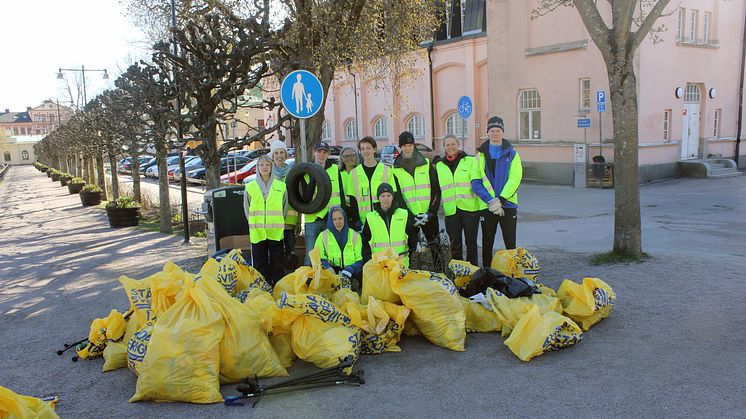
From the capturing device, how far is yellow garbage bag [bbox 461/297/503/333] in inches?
212

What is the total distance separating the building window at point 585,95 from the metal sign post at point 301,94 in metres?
14.6

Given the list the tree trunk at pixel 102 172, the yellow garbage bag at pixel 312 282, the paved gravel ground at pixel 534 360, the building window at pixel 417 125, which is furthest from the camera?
the building window at pixel 417 125

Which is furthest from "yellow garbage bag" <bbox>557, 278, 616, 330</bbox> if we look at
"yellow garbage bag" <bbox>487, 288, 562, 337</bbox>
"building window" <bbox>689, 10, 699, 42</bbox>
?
"building window" <bbox>689, 10, 699, 42</bbox>

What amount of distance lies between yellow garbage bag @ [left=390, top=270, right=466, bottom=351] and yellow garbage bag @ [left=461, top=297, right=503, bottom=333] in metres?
0.40

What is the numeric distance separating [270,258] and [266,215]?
55 cm

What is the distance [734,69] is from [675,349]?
71.8ft

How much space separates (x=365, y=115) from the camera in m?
34.8

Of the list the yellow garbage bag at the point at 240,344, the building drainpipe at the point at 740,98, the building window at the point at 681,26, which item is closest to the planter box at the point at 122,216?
the yellow garbage bag at the point at 240,344

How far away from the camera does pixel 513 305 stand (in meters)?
5.32

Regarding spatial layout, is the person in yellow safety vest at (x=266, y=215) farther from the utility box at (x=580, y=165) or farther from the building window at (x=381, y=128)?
the building window at (x=381, y=128)

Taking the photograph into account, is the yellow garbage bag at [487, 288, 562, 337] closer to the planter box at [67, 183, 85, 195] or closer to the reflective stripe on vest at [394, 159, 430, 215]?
the reflective stripe on vest at [394, 159, 430, 215]

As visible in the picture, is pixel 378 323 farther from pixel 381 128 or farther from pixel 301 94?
pixel 381 128

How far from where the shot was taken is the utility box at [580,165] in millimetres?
19297

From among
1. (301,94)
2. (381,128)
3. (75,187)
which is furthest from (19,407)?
(381,128)
